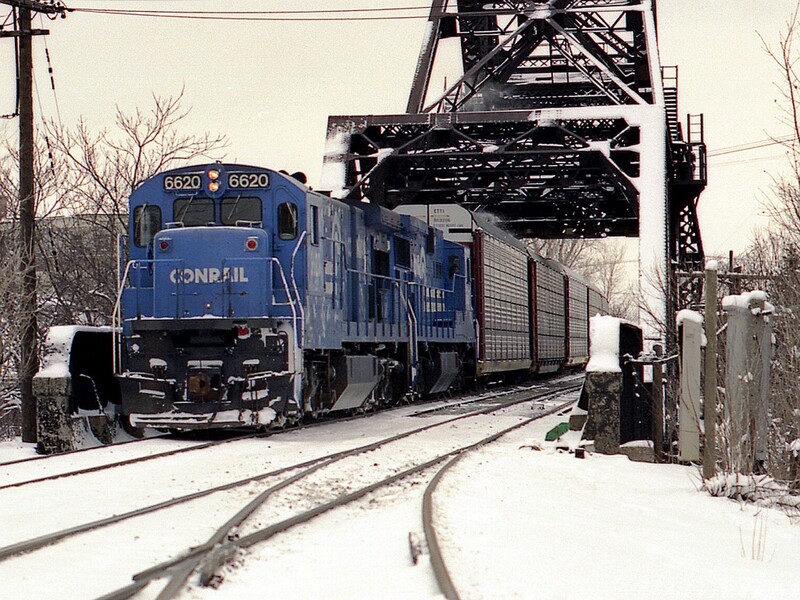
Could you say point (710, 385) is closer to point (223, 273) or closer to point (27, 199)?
point (223, 273)

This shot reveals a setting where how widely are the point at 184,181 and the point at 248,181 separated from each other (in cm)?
86

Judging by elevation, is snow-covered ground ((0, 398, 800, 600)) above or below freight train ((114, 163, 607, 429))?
below

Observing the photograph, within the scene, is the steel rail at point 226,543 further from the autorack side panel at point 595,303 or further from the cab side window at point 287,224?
the autorack side panel at point 595,303

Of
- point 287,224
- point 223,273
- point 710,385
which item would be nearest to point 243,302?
point 223,273

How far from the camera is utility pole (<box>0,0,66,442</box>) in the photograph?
14.7 metres

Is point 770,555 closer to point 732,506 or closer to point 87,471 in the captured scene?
point 732,506

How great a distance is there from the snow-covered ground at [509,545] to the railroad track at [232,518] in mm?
94

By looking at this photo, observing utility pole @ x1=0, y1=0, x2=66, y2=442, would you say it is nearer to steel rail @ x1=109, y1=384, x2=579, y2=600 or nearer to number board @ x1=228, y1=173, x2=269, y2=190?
number board @ x1=228, y1=173, x2=269, y2=190

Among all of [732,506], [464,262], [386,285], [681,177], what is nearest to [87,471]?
[732,506]

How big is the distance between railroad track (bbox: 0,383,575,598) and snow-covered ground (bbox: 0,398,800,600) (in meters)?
0.09

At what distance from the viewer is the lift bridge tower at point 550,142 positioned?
2033cm

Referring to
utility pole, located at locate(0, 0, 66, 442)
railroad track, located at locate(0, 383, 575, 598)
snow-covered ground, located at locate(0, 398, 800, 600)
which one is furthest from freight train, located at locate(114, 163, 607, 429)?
snow-covered ground, located at locate(0, 398, 800, 600)

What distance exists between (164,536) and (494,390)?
20942 mm

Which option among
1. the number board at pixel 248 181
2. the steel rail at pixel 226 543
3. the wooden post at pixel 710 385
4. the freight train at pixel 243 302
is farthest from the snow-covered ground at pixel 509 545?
the number board at pixel 248 181
